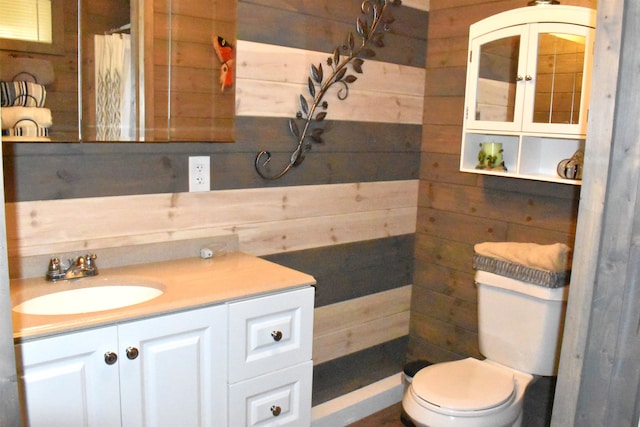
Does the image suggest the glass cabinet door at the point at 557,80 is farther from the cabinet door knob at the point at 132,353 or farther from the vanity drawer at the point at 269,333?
the cabinet door knob at the point at 132,353

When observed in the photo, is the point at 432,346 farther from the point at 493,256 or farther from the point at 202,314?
the point at 202,314

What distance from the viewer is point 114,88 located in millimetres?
1993

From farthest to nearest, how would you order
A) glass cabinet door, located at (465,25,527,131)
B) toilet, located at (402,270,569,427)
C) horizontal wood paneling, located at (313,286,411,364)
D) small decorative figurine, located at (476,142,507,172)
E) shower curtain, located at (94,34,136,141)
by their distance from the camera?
horizontal wood paneling, located at (313,286,411,364) → small decorative figurine, located at (476,142,507,172) → glass cabinet door, located at (465,25,527,131) → toilet, located at (402,270,569,427) → shower curtain, located at (94,34,136,141)

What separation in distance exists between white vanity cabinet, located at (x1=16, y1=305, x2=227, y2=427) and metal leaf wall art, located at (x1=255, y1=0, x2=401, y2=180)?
83cm

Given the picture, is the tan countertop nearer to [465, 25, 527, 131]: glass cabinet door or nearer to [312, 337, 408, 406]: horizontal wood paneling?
[312, 337, 408, 406]: horizontal wood paneling

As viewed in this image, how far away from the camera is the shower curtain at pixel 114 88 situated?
76.2 inches

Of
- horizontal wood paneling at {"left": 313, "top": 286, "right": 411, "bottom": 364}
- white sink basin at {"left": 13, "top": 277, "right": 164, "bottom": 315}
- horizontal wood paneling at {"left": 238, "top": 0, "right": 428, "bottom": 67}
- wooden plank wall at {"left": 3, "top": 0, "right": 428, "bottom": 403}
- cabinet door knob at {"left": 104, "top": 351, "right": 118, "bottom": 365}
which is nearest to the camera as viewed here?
cabinet door knob at {"left": 104, "top": 351, "right": 118, "bottom": 365}

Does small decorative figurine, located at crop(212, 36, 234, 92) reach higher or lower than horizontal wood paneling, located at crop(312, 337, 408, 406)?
higher

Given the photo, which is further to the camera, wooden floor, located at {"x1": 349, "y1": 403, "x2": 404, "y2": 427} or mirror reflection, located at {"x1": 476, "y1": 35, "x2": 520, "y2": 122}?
wooden floor, located at {"x1": 349, "y1": 403, "x2": 404, "y2": 427}

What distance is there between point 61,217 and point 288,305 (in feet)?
2.45

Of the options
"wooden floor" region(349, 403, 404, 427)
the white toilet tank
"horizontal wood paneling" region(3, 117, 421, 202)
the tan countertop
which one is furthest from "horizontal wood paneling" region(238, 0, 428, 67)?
"wooden floor" region(349, 403, 404, 427)

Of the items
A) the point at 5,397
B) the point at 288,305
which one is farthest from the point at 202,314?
the point at 5,397

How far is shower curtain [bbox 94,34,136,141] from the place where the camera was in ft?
6.35

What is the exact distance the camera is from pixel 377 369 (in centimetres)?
291
